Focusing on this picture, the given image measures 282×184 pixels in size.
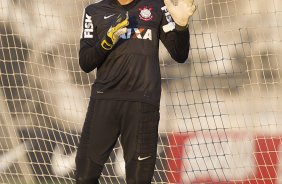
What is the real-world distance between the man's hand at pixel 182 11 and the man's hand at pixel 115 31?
0.23m

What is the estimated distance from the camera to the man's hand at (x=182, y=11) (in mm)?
4066

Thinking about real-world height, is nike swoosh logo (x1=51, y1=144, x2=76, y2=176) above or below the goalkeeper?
below

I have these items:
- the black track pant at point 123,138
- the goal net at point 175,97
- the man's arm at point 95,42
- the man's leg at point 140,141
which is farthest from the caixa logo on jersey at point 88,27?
the goal net at point 175,97

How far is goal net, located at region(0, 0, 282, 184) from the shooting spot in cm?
712

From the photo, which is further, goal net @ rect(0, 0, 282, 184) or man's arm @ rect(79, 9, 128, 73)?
goal net @ rect(0, 0, 282, 184)

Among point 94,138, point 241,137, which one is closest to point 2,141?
point 241,137

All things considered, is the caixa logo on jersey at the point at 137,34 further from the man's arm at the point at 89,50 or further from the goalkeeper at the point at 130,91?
the man's arm at the point at 89,50

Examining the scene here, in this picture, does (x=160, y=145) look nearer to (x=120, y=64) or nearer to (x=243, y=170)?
(x=243, y=170)

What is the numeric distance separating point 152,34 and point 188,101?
368cm

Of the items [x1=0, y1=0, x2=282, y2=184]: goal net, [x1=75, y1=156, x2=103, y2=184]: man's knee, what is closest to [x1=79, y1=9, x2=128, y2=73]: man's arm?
[x1=75, y1=156, x2=103, y2=184]: man's knee

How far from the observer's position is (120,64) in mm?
4258

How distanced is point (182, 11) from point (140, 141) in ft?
2.26

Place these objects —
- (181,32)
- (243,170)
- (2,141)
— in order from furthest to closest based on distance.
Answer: (2,141) → (243,170) → (181,32)

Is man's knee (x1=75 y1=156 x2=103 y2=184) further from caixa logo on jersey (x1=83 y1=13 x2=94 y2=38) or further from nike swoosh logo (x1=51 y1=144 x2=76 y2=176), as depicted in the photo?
nike swoosh logo (x1=51 y1=144 x2=76 y2=176)
